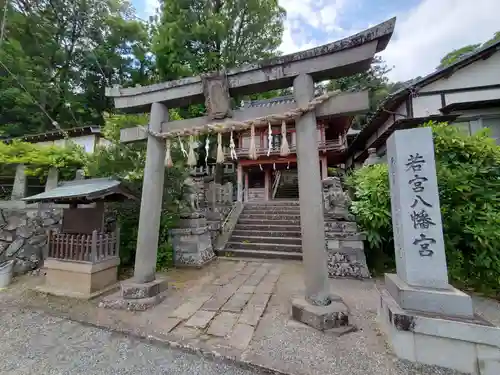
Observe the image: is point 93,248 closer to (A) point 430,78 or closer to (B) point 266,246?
(B) point 266,246

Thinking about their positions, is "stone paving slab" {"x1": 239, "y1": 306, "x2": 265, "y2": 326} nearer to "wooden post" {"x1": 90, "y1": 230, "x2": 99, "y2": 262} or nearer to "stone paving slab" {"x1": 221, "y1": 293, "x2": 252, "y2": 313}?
"stone paving slab" {"x1": 221, "y1": 293, "x2": 252, "y2": 313}

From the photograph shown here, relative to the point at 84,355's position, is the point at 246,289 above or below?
above

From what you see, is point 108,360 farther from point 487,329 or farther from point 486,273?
point 486,273

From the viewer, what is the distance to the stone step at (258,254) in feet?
23.5

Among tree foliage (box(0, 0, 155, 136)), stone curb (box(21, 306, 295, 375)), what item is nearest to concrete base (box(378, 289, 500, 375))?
stone curb (box(21, 306, 295, 375))

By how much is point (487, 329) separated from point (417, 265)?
0.75 meters

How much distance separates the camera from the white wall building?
324 inches

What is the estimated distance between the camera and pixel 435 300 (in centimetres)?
249

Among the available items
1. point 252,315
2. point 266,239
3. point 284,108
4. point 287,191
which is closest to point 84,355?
point 252,315

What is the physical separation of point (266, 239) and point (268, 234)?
0.39 meters

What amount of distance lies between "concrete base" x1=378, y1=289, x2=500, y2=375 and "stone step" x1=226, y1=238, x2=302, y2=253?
4.92 m

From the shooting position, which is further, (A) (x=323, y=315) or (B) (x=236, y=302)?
(B) (x=236, y=302)

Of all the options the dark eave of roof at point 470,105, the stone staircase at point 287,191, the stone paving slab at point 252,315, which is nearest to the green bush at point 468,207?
the stone paving slab at point 252,315

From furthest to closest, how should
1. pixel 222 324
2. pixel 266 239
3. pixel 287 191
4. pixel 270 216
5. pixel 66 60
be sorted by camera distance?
1. pixel 287 191
2. pixel 66 60
3. pixel 270 216
4. pixel 266 239
5. pixel 222 324
